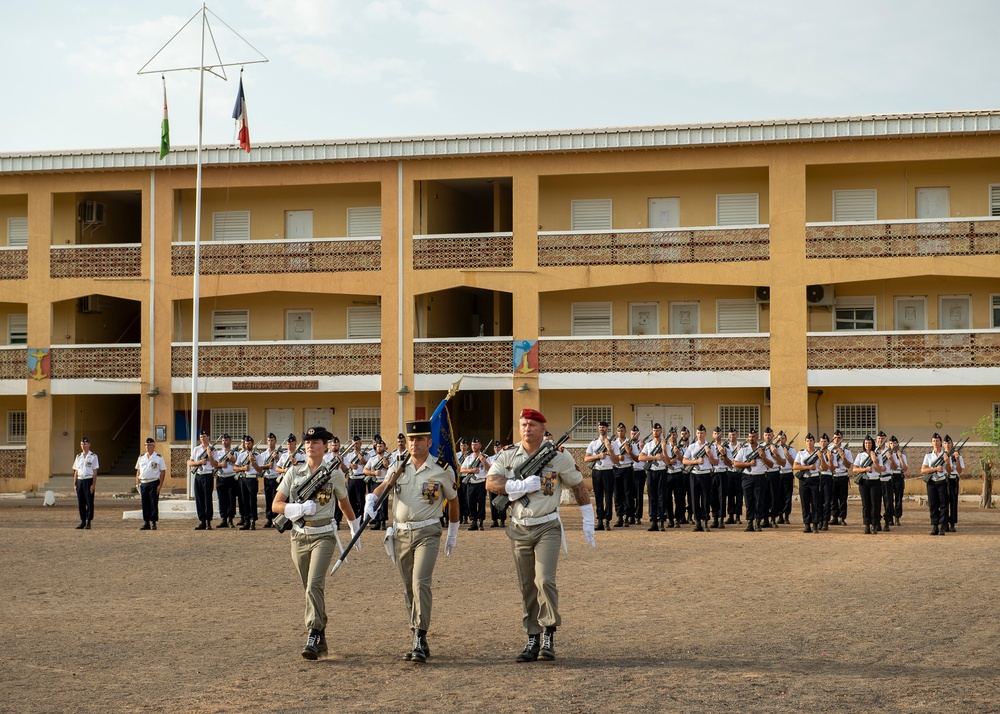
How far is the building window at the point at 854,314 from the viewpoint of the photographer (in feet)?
107

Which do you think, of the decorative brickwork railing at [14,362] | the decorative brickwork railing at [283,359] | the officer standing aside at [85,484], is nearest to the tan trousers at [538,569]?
the officer standing aside at [85,484]

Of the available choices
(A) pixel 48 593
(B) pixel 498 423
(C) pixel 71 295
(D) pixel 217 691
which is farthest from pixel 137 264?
(D) pixel 217 691

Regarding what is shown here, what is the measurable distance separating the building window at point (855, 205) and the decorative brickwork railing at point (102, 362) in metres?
20.3

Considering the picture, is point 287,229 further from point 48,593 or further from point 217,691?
point 217,691

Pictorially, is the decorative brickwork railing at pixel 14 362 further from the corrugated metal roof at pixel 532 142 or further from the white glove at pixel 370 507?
the white glove at pixel 370 507

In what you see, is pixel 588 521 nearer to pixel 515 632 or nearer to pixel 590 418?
pixel 515 632

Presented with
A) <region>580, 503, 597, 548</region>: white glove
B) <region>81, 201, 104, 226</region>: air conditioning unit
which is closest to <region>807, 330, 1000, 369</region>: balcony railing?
<region>81, 201, 104, 226</region>: air conditioning unit

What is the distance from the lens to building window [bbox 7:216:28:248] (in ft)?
119

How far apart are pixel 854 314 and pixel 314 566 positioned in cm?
2594

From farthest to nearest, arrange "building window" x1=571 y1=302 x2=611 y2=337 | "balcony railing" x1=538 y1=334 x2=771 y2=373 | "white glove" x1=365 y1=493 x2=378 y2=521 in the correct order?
"building window" x1=571 y1=302 x2=611 y2=337 → "balcony railing" x1=538 y1=334 x2=771 y2=373 → "white glove" x1=365 y1=493 x2=378 y2=521

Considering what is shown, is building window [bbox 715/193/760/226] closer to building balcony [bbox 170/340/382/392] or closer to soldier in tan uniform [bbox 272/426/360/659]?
building balcony [bbox 170/340/382/392]

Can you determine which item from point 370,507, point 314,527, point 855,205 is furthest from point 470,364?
point 314,527

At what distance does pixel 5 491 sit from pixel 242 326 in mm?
8406

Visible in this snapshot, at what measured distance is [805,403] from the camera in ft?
103
